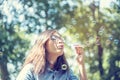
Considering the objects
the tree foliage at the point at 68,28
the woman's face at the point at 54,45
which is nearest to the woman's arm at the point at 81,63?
the tree foliage at the point at 68,28

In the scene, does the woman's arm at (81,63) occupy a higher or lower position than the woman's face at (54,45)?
lower

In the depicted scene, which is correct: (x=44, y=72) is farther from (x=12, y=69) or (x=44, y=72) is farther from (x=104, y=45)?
(x=104, y=45)

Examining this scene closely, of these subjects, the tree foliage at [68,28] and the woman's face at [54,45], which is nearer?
the woman's face at [54,45]

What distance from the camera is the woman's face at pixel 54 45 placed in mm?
1176

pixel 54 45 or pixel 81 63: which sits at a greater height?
pixel 54 45

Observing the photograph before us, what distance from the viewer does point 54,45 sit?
1200 millimetres

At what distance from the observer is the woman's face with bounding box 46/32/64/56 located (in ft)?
3.86

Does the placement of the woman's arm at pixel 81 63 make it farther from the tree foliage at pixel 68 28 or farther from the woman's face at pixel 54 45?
the woman's face at pixel 54 45

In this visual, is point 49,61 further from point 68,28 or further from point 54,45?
point 68,28

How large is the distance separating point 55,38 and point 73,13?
245 millimetres

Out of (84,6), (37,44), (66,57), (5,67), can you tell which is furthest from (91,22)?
(5,67)

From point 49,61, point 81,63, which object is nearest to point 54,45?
point 49,61

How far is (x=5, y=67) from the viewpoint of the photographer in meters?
1.37

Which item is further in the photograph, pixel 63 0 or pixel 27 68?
pixel 63 0
